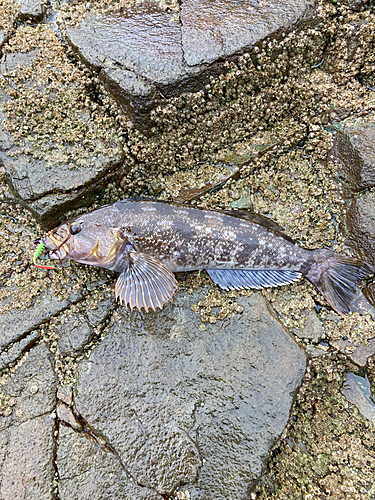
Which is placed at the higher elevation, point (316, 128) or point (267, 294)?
point (316, 128)

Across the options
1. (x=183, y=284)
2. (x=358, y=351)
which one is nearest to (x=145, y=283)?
(x=183, y=284)

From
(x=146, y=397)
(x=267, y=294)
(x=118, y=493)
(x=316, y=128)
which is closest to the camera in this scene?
(x=118, y=493)

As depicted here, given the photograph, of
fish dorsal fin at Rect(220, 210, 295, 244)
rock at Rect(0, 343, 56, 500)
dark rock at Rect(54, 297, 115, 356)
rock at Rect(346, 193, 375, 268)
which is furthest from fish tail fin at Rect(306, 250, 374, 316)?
rock at Rect(0, 343, 56, 500)

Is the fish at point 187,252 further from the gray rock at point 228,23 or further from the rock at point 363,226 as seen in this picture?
the gray rock at point 228,23

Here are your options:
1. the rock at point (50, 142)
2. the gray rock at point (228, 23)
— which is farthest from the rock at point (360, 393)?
the gray rock at point (228, 23)

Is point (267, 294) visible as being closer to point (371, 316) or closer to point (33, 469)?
point (371, 316)

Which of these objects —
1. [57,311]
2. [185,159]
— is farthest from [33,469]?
[185,159]

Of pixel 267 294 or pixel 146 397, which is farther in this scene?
pixel 267 294
